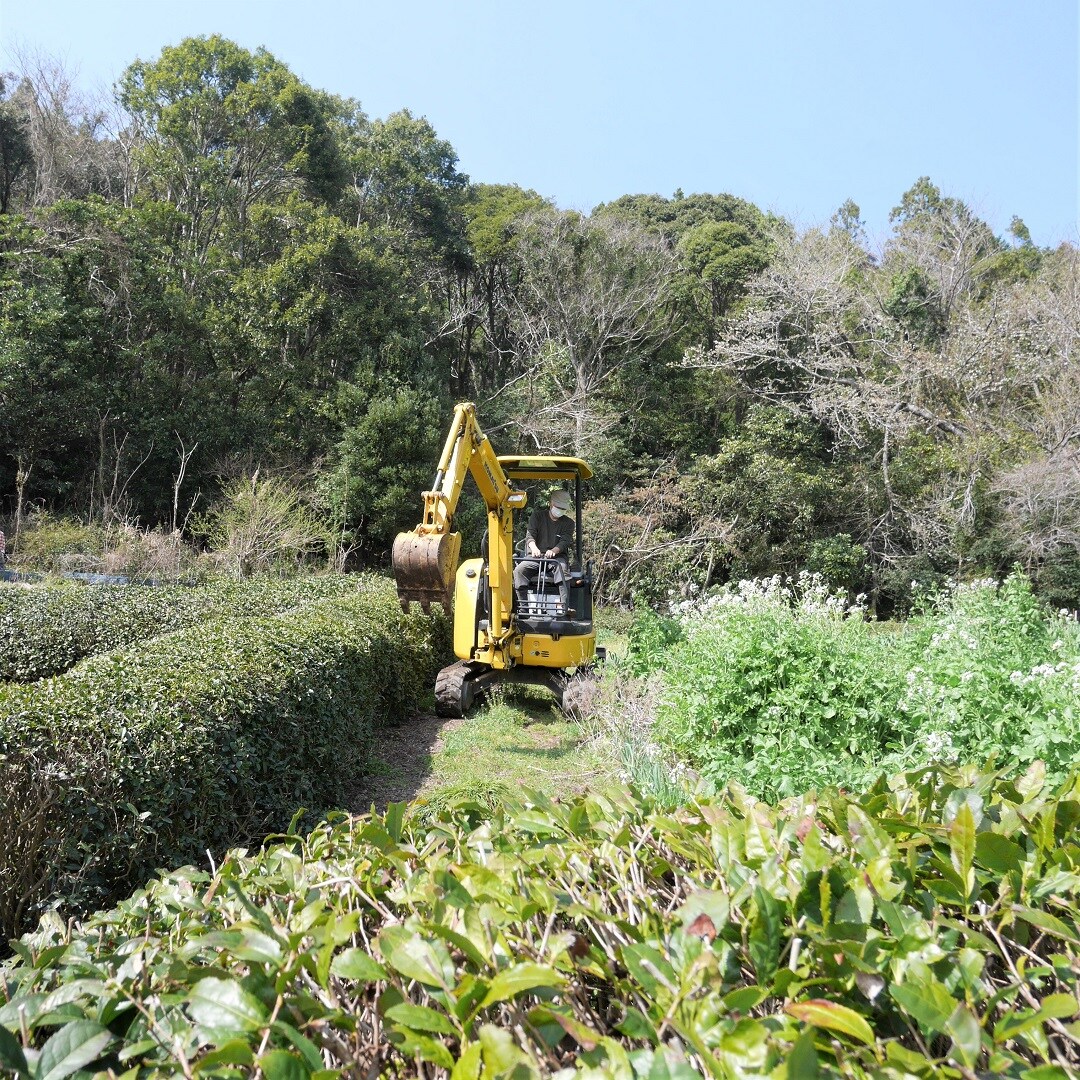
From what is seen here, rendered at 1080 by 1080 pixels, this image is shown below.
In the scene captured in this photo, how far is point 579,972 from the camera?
1319 mm

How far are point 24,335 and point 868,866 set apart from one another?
2138 cm

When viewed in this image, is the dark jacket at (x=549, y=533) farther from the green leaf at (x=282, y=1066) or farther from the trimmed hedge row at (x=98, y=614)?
the green leaf at (x=282, y=1066)

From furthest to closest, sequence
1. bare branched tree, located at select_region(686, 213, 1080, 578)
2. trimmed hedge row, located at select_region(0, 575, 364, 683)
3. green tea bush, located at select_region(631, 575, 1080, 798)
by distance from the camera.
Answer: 1. bare branched tree, located at select_region(686, 213, 1080, 578)
2. trimmed hedge row, located at select_region(0, 575, 364, 683)
3. green tea bush, located at select_region(631, 575, 1080, 798)

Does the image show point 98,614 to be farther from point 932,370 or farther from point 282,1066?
point 932,370

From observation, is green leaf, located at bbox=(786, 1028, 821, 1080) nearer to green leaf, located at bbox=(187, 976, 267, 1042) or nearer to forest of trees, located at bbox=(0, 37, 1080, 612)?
green leaf, located at bbox=(187, 976, 267, 1042)

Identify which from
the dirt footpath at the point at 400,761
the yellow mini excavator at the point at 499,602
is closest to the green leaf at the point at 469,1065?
the dirt footpath at the point at 400,761

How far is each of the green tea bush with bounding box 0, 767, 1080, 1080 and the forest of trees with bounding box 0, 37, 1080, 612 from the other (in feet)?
59.6

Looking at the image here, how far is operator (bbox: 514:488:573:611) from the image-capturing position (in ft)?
31.8

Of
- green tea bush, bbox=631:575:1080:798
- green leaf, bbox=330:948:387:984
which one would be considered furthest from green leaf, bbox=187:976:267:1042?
green tea bush, bbox=631:575:1080:798

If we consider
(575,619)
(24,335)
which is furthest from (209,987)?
(24,335)

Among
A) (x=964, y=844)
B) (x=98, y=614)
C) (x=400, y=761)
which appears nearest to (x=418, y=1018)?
(x=964, y=844)

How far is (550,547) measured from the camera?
10219mm

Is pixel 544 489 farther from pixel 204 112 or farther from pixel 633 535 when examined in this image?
pixel 204 112

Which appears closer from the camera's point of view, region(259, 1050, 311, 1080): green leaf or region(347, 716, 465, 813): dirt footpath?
region(259, 1050, 311, 1080): green leaf
